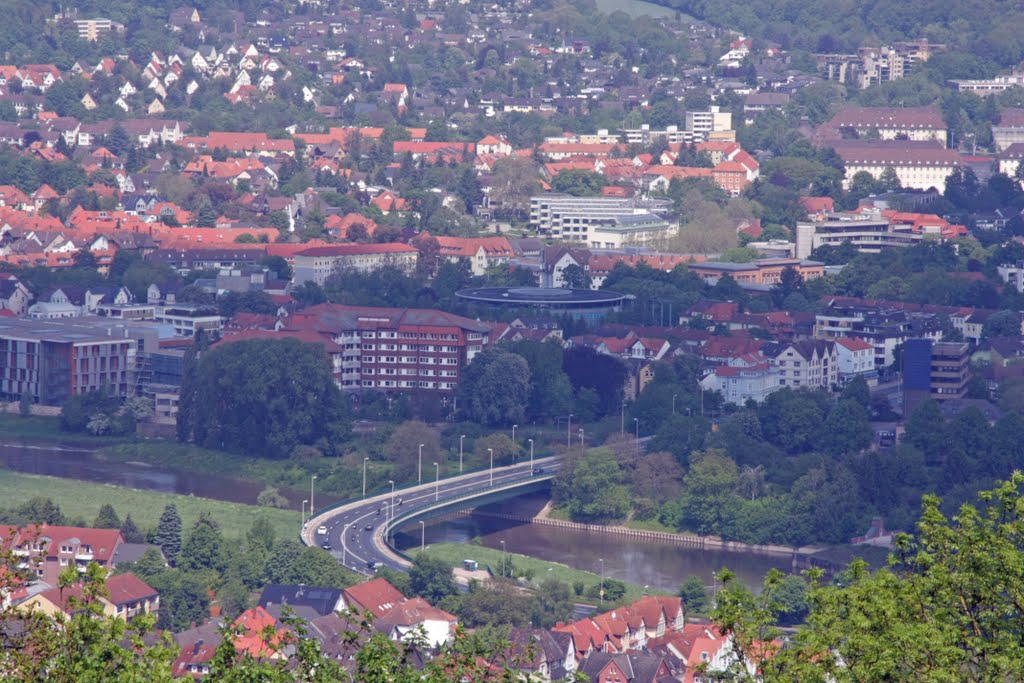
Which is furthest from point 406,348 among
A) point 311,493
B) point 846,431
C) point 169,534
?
point 169,534

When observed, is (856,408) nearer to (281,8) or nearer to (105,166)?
(105,166)

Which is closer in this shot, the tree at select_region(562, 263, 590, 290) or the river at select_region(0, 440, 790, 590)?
the river at select_region(0, 440, 790, 590)

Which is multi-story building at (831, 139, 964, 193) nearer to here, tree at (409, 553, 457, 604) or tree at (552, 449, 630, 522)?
A: tree at (552, 449, 630, 522)

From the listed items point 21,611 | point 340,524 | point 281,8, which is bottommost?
point 340,524

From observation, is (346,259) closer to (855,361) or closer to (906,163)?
(855,361)

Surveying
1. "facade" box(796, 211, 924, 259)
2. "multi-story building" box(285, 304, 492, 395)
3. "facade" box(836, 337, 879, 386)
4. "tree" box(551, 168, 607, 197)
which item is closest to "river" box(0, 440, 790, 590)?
"multi-story building" box(285, 304, 492, 395)

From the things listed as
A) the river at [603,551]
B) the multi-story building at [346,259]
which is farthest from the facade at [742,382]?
the multi-story building at [346,259]

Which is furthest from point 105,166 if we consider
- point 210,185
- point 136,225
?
point 136,225
